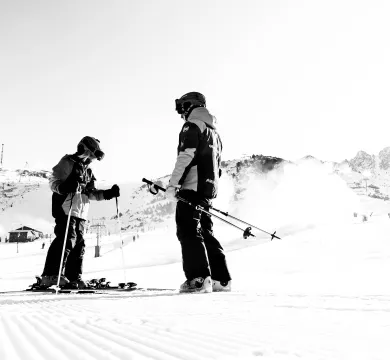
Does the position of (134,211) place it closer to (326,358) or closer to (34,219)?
(34,219)

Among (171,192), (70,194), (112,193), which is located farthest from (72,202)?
(171,192)

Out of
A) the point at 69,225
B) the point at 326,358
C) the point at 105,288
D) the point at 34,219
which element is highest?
the point at 34,219

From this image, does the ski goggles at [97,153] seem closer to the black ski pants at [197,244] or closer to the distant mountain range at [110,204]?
the black ski pants at [197,244]

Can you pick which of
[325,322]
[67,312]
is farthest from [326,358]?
[67,312]

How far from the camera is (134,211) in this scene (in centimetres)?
16088

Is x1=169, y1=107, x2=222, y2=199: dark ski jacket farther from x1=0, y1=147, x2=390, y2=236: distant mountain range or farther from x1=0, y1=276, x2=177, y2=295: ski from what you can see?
x1=0, y1=147, x2=390, y2=236: distant mountain range

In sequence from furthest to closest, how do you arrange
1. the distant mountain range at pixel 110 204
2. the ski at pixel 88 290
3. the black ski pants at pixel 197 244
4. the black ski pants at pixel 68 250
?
the distant mountain range at pixel 110 204 → the black ski pants at pixel 68 250 → the ski at pixel 88 290 → the black ski pants at pixel 197 244

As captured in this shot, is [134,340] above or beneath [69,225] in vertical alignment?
beneath

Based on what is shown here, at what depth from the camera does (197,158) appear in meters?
4.47

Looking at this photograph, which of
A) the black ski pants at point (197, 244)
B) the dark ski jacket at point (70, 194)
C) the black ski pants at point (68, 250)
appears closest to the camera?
the black ski pants at point (197, 244)

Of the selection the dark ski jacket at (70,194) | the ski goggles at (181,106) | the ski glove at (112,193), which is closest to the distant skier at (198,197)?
the ski goggles at (181,106)

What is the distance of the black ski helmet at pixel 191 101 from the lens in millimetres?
4812

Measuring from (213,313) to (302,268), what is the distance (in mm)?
5622

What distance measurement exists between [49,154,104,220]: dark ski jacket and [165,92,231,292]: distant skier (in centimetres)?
197
